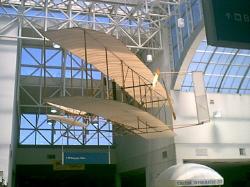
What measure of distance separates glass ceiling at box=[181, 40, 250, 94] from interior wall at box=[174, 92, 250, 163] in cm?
272

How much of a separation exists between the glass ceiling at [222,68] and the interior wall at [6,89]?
1178 cm

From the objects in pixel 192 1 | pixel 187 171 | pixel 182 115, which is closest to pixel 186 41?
pixel 192 1

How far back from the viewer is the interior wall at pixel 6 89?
857 inches

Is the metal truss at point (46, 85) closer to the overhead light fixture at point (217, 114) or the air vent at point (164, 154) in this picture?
the air vent at point (164, 154)

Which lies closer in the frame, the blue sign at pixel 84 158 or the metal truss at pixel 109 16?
the metal truss at pixel 109 16

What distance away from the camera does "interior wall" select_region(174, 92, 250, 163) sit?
24.5 meters

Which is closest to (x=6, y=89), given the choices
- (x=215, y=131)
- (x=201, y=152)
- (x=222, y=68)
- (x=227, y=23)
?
(x=201, y=152)

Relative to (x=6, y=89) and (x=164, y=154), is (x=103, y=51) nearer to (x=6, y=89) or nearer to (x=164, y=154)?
(x=6, y=89)

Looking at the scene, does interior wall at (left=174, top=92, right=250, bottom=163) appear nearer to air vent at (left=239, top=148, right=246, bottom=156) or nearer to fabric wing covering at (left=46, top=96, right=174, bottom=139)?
air vent at (left=239, top=148, right=246, bottom=156)

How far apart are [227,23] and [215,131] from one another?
19919 millimetres

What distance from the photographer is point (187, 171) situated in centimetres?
1780

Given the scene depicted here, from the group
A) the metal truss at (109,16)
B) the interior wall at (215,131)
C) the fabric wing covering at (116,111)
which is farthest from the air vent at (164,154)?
the metal truss at (109,16)

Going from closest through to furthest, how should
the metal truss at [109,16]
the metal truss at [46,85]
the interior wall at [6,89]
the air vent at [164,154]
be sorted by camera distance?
the interior wall at [6,89] < the air vent at [164,154] < the metal truss at [109,16] < the metal truss at [46,85]

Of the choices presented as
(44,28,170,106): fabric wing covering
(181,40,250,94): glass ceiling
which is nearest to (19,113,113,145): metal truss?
(181,40,250,94): glass ceiling
